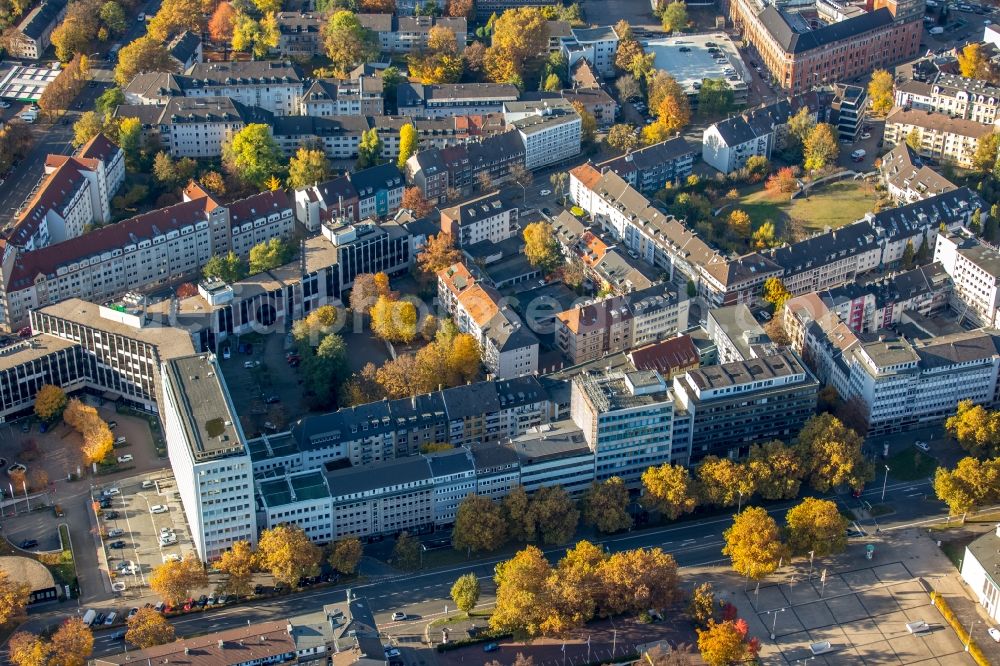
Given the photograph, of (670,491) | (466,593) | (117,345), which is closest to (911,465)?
(670,491)

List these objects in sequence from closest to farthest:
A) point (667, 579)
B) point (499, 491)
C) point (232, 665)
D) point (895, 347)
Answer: point (232, 665), point (667, 579), point (499, 491), point (895, 347)

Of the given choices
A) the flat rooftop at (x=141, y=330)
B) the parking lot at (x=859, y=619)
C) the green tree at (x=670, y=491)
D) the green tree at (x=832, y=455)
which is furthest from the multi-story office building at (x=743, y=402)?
the flat rooftop at (x=141, y=330)

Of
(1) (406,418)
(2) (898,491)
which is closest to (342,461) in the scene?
(1) (406,418)

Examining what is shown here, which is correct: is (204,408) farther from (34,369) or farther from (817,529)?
(817,529)

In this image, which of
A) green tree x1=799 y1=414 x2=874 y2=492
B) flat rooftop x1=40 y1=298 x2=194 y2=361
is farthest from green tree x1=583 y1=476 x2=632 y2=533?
flat rooftop x1=40 y1=298 x2=194 y2=361

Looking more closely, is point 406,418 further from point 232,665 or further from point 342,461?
point 232,665

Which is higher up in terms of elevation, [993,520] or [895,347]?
[895,347]
